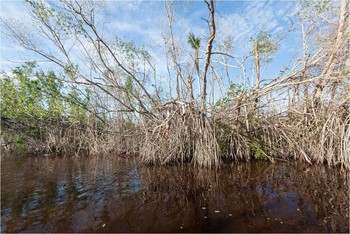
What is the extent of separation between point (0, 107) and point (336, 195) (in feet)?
39.2

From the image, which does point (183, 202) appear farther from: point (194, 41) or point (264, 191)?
point (194, 41)

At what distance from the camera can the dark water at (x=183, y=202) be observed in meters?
2.63

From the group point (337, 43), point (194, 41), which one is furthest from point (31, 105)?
point (337, 43)

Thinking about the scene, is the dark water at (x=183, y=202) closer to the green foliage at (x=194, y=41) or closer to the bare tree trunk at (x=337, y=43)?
the bare tree trunk at (x=337, y=43)

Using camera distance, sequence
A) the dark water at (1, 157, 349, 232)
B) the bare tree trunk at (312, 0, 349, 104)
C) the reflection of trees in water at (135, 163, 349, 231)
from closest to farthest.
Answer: the dark water at (1, 157, 349, 232), the reflection of trees in water at (135, 163, 349, 231), the bare tree trunk at (312, 0, 349, 104)

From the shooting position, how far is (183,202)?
3.48 m

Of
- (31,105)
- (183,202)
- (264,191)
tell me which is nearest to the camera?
(183,202)

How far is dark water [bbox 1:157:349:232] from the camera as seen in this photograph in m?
2.63

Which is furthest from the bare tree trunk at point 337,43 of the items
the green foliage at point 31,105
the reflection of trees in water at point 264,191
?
the green foliage at point 31,105

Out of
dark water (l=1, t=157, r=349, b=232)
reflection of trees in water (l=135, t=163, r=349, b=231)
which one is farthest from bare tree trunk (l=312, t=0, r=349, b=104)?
dark water (l=1, t=157, r=349, b=232)

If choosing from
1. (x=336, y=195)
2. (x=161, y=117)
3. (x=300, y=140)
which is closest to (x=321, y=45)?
(x=300, y=140)

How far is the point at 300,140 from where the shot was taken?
6.47 metres

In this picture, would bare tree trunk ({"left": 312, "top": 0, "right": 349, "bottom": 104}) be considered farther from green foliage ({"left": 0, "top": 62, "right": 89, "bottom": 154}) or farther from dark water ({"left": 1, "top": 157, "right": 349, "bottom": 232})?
green foliage ({"left": 0, "top": 62, "right": 89, "bottom": 154})

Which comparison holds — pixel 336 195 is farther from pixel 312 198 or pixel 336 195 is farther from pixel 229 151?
pixel 229 151
